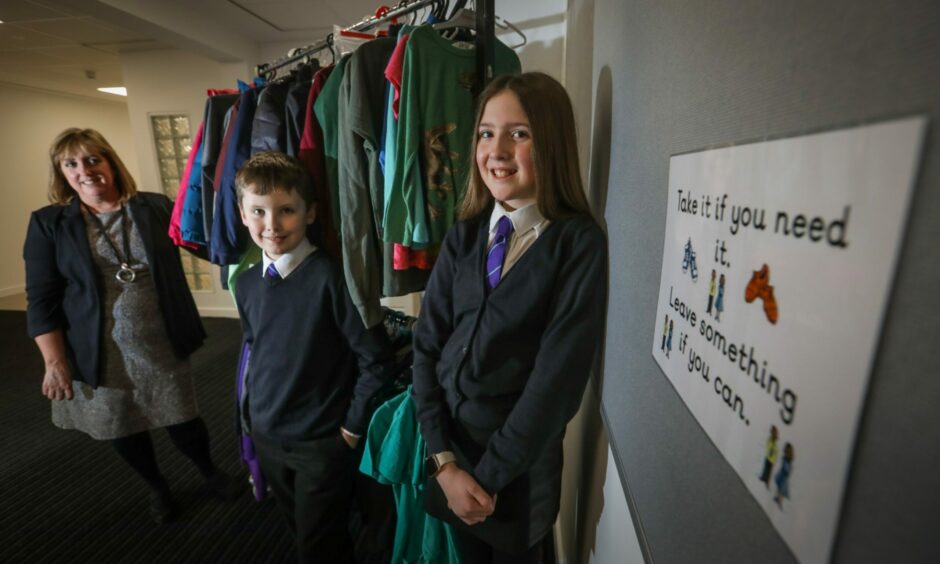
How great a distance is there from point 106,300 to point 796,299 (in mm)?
1935

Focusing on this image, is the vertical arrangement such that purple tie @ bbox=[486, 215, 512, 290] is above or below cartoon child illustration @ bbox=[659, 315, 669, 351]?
above

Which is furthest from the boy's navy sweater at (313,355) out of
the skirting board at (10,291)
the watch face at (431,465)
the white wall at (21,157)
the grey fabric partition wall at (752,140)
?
the skirting board at (10,291)

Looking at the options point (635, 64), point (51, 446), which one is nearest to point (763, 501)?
point (635, 64)

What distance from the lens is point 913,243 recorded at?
0.22 m

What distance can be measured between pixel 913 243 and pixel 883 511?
6.2 inches

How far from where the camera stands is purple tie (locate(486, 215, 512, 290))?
872 mm

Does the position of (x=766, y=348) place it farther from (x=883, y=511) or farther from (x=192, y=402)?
(x=192, y=402)

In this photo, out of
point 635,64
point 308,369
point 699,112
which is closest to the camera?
point 699,112

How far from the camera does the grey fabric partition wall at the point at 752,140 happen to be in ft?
0.71

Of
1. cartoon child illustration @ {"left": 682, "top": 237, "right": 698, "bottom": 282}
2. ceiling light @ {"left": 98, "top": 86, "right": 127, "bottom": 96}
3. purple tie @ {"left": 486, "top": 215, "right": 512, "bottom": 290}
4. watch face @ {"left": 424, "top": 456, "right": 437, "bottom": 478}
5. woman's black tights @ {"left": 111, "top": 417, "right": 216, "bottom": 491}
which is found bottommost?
woman's black tights @ {"left": 111, "top": 417, "right": 216, "bottom": 491}

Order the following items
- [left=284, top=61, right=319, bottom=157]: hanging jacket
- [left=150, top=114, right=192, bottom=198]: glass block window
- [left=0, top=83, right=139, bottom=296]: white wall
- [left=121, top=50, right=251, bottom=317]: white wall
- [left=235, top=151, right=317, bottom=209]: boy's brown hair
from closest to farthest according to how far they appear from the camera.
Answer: [left=235, top=151, right=317, bottom=209]: boy's brown hair
[left=284, top=61, right=319, bottom=157]: hanging jacket
[left=121, top=50, right=251, bottom=317]: white wall
[left=150, top=114, right=192, bottom=198]: glass block window
[left=0, top=83, right=139, bottom=296]: white wall

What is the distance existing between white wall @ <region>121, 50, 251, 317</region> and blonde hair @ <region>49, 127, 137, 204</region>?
2482 mm

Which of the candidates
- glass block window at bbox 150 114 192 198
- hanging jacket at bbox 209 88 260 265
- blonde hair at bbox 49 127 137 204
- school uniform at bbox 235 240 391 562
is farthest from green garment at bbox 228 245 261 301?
glass block window at bbox 150 114 192 198

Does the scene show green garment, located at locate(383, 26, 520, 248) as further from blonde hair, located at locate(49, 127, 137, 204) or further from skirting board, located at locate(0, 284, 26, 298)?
skirting board, located at locate(0, 284, 26, 298)
